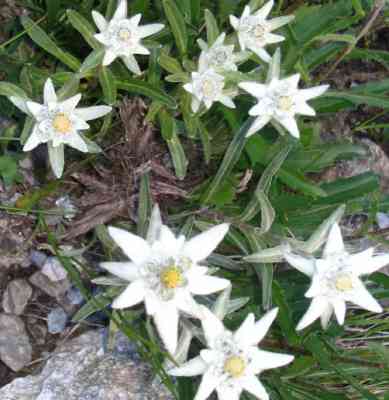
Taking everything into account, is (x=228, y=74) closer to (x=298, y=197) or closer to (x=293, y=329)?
(x=298, y=197)

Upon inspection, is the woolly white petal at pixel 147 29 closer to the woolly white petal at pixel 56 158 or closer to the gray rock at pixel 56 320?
the woolly white petal at pixel 56 158

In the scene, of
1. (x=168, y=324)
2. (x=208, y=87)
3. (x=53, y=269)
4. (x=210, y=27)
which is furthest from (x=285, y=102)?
(x=53, y=269)

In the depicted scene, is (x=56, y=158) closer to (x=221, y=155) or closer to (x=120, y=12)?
(x=120, y=12)

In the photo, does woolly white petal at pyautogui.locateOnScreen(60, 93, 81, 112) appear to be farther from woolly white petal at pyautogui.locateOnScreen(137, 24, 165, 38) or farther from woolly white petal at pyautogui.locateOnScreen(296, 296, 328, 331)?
woolly white petal at pyautogui.locateOnScreen(296, 296, 328, 331)

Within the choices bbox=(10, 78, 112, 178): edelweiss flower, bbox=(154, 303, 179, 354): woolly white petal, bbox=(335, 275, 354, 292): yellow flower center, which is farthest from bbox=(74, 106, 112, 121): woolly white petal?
bbox=(335, 275, 354, 292): yellow flower center

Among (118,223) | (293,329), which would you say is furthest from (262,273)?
(118,223)

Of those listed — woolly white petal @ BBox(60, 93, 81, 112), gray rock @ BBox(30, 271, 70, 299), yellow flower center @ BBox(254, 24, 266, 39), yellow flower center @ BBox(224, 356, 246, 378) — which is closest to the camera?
yellow flower center @ BBox(224, 356, 246, 378)
